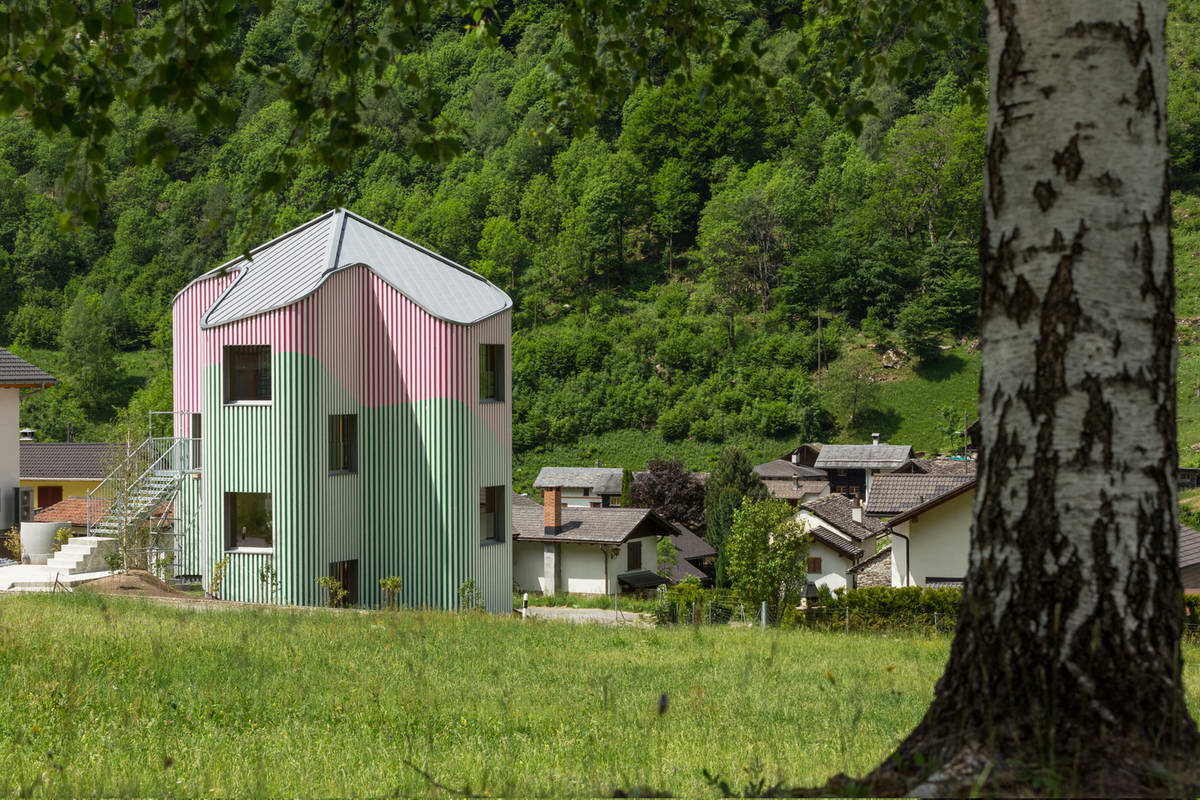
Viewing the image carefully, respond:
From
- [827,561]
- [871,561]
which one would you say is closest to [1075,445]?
[871,561]

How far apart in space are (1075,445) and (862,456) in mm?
69627

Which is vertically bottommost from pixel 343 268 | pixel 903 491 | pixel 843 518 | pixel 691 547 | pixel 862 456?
pixel 691 547

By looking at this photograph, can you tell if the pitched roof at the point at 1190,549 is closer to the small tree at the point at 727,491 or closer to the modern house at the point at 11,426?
the modern house at the point at 11,426

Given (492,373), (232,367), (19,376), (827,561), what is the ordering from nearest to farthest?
(232,367), (492,373), (19,376), (827,561)

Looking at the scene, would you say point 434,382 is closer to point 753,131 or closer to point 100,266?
point 753,131

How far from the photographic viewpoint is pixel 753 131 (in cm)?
12550


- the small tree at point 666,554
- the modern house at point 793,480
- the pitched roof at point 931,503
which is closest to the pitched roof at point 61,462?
the small tree at point 666,554

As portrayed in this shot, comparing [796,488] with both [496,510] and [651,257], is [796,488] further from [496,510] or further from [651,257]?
[651,257]

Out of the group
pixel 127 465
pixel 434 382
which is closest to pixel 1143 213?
pixel 434 382

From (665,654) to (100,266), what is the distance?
130422 mm

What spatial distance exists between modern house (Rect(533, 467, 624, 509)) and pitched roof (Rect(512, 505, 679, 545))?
20645mm

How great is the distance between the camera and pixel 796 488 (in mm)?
68312

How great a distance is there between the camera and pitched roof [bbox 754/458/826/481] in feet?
228

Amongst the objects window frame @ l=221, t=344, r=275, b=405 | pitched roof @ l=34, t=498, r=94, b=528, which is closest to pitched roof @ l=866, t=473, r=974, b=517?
window frame @ l=221, t=344, r=275, b=405
